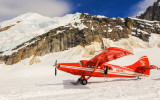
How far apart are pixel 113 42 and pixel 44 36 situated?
2692cm

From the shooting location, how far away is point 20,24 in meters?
53.2

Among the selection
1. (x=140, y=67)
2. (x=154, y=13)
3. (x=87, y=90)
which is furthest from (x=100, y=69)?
(x=154, y=13)

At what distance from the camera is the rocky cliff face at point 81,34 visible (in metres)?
38.2

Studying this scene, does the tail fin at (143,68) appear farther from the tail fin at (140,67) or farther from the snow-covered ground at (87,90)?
the snow-covered ground at (87,90)

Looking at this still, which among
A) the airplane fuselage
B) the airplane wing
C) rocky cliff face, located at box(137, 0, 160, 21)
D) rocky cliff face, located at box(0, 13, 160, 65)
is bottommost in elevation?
the airplane fuselage

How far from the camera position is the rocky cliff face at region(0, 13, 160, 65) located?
38.2m

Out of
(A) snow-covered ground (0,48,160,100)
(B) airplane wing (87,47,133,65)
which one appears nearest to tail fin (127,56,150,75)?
(A) snow-covered ground (0,48,160,100)

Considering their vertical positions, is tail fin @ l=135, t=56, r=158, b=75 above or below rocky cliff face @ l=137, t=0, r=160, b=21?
below

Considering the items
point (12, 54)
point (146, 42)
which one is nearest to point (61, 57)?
point (12, 54)

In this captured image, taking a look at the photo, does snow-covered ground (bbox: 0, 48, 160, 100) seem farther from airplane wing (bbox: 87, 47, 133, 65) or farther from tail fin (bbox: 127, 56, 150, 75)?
airplane wing (bbox: 87, 47, 133, 65)

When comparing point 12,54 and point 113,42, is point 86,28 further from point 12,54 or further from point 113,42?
point 12,54

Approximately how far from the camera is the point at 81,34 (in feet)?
134

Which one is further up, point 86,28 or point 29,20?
point 29,20

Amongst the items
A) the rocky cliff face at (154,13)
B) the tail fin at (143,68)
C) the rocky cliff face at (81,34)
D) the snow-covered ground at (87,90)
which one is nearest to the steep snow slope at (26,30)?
the rocky cliff face at (81,34)
